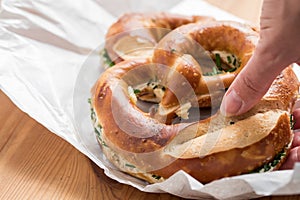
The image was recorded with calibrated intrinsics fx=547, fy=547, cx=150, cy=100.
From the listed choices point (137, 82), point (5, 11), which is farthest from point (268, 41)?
point (5, 11)

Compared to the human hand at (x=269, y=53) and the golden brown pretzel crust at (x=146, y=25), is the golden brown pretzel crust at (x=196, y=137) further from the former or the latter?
the golden brown pretzel crust at (x=146, y=25)

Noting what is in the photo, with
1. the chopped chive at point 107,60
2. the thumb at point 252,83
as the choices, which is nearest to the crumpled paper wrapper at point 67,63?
the chopped chive at point 107,60

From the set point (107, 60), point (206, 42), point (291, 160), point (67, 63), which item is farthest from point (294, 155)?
point (67, 63)

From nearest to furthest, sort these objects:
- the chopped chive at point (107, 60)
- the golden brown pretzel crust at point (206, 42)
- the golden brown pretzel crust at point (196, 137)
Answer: the golden brown pretzel crust at point (196, 137) → the golden brown pretzel crust at point (206, 42) → the chopped chive at point (107, 60)

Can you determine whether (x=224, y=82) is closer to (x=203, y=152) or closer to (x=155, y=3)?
(x=203, y=152)

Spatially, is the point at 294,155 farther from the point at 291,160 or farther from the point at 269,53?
the point at 269,53

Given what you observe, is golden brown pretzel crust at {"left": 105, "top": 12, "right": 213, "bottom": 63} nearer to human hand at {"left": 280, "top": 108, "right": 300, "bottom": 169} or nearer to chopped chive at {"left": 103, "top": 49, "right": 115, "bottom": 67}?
chopped chive at {"left": 103, "top": 49, "right": 115, "bottom": 67}
